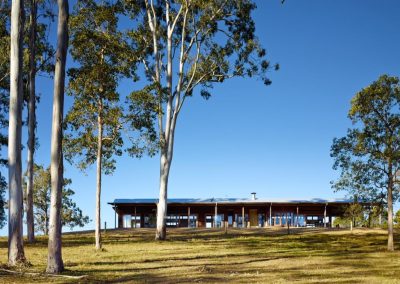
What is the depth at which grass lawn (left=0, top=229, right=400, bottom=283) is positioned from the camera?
1571 centimetres

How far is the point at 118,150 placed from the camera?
2689 centimetres

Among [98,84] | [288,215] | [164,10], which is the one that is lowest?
[288,215]

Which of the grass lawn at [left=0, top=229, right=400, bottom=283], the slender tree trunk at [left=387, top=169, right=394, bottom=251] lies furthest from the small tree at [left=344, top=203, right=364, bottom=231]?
the slender tree trunk at [left=387, top=169, right=394, bottom=251]

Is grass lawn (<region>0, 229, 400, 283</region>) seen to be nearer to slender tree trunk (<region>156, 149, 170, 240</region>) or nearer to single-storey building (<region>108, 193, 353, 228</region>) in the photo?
slender tree trunk (<region>156, 149, 170, 240</region>)

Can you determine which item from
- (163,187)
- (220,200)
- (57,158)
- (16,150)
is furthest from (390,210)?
(220,200)

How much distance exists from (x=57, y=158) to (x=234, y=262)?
852 centimetres

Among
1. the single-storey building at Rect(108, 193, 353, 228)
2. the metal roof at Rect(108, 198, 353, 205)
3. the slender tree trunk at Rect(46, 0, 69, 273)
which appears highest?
the slender tree trunk at Rect(46, 0, 69, 273)

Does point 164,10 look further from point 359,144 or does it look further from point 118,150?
point 359,144

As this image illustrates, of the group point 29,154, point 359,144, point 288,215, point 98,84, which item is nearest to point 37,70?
point 29,154

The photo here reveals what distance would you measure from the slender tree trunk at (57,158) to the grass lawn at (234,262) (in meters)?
0.82

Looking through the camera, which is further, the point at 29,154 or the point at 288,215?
the point at 288,215

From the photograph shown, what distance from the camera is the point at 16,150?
703 inches

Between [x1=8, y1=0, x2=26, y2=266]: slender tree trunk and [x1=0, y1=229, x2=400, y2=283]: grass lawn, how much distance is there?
32.4 inches

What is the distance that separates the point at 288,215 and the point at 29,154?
3054 cm
